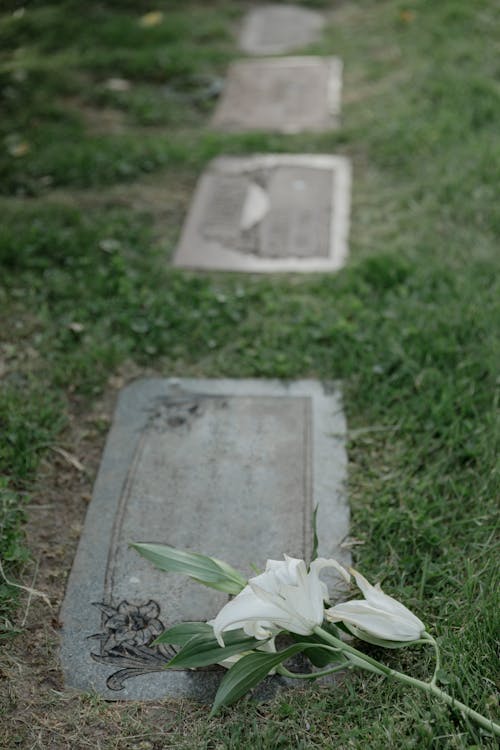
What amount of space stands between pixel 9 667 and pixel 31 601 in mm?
195

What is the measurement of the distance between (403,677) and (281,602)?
31 cm

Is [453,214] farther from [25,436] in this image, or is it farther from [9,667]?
[9,667]

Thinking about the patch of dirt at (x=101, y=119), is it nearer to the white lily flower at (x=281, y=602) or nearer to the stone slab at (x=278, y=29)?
the stone slab at (x=278, y=29)

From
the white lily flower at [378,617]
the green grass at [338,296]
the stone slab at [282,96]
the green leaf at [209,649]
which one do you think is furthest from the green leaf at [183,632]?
the stone slab at [282,96]

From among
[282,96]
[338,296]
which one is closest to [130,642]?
[338,296]

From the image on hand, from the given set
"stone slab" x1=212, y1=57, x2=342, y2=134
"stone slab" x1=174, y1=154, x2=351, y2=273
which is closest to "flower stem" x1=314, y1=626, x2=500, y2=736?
"stone slab" x1=174, y1=154, x2=351, y2=273

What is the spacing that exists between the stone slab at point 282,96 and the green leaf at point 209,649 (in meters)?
3.02

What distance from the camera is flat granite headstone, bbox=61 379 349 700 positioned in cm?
200

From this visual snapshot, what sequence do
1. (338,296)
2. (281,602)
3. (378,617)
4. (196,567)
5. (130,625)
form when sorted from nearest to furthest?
(281,602) → (378,617) → (196,567) → (130,625) → (338,296)

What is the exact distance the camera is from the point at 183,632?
1.87 metres

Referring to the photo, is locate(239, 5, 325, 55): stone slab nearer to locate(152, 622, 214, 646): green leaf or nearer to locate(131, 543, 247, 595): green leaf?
locate(131, 543, 247, 595): green leaf

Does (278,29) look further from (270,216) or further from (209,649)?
(209,649)

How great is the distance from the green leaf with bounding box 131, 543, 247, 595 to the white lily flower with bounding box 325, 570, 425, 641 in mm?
229

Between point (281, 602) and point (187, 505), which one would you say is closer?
point (281, 602)
